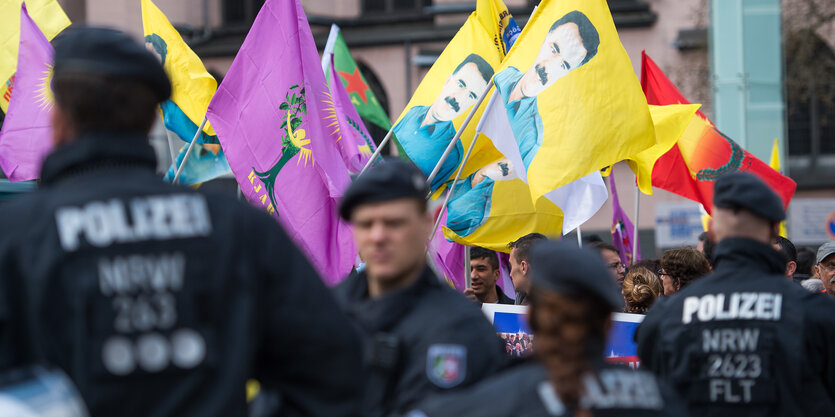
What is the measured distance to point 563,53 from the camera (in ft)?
24.2

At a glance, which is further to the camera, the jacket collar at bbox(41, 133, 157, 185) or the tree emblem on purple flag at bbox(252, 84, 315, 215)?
the tree emblem on purple flag at bbox(252, 84, 315, 215)

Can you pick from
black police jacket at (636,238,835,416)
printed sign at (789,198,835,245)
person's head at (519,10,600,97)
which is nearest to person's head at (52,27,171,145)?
black police jacket at (636,238,835,416)

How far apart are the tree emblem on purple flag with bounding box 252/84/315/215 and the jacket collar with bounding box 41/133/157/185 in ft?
17.4

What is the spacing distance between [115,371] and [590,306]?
39.5 inches

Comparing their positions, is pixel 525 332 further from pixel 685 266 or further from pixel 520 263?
pixel 685 266

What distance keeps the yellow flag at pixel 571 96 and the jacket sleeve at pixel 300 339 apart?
15.7 ft

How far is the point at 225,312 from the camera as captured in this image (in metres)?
2.27

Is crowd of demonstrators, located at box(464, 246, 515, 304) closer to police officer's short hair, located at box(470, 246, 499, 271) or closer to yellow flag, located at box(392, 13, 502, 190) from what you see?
police officer's short hair, located at box(470, 246, 499, 271)

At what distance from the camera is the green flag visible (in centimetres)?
1056

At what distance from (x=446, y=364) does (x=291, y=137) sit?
4.98 metres

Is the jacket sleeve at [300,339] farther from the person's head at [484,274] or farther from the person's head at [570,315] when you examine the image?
the person's head at [484,274]

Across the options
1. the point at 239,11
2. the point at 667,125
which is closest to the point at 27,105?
the point at 667,125

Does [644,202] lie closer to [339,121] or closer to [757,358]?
[339,121]

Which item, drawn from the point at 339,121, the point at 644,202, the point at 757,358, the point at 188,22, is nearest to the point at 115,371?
the point at 757,358
